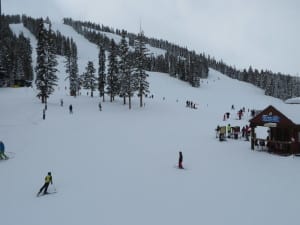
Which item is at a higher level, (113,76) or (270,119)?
(113,76)

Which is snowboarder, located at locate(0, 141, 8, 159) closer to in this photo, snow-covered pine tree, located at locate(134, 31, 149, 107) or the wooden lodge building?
the wooden lodge building

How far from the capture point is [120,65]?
4988cm

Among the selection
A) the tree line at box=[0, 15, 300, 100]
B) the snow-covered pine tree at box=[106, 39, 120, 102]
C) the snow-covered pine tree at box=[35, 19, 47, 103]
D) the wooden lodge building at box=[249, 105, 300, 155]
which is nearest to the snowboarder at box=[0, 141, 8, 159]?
the wooden lodge building at box=[249, 105, 300, 155]

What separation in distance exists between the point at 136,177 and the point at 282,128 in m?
14.9

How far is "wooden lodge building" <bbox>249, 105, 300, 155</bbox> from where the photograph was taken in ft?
78.3

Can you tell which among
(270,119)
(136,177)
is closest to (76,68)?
(270,119)

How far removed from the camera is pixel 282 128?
25.4m

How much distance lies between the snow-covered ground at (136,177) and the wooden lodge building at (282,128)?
1.52 meters

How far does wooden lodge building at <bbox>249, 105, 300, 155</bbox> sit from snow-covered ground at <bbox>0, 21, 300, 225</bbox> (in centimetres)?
152

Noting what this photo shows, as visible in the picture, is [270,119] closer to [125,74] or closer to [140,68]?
[125,74]

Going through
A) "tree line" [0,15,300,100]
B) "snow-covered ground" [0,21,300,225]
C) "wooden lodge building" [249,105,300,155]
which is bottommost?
"snow-covered ground" [0,21,300,225]

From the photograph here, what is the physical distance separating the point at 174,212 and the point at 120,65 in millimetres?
39472

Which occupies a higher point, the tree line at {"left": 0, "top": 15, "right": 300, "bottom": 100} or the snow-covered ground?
the tree line at {"left": 0, "top": 15, "right": 300, "bottom": 100}

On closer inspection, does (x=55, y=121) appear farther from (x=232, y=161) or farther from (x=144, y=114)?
(x=232, y=161)
